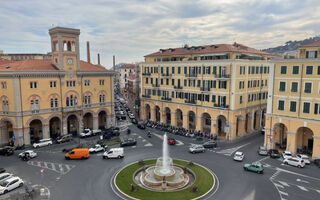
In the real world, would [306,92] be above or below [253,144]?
above

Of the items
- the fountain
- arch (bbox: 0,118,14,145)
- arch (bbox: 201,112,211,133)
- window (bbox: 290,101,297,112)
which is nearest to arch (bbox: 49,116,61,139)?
arch (bbox: 0,118,14,145)

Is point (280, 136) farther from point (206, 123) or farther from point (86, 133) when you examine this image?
point (86, 133)

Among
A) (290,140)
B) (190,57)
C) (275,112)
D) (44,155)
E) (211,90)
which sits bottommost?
(44,155)

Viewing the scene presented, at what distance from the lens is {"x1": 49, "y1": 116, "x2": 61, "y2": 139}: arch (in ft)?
188

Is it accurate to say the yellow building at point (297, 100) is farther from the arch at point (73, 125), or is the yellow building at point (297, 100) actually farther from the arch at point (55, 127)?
the arch at point (55, 127)

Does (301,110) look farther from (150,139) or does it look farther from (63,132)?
(63,132)

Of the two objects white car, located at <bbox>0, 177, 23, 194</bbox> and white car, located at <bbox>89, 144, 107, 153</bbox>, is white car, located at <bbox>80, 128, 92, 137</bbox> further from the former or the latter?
white car, located at <bbox>0, 177, 23, 194</bbox>

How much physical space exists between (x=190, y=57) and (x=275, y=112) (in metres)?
25.6

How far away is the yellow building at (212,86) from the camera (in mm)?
53531

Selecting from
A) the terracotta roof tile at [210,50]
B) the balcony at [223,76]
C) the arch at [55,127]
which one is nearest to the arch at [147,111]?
the terracotta roof tile at [210,50]

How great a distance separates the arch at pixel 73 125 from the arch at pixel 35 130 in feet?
22.5

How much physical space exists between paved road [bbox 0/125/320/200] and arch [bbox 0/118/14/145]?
9.22 m

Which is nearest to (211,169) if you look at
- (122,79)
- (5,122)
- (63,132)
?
(63,132)

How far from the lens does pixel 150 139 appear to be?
5566cm
